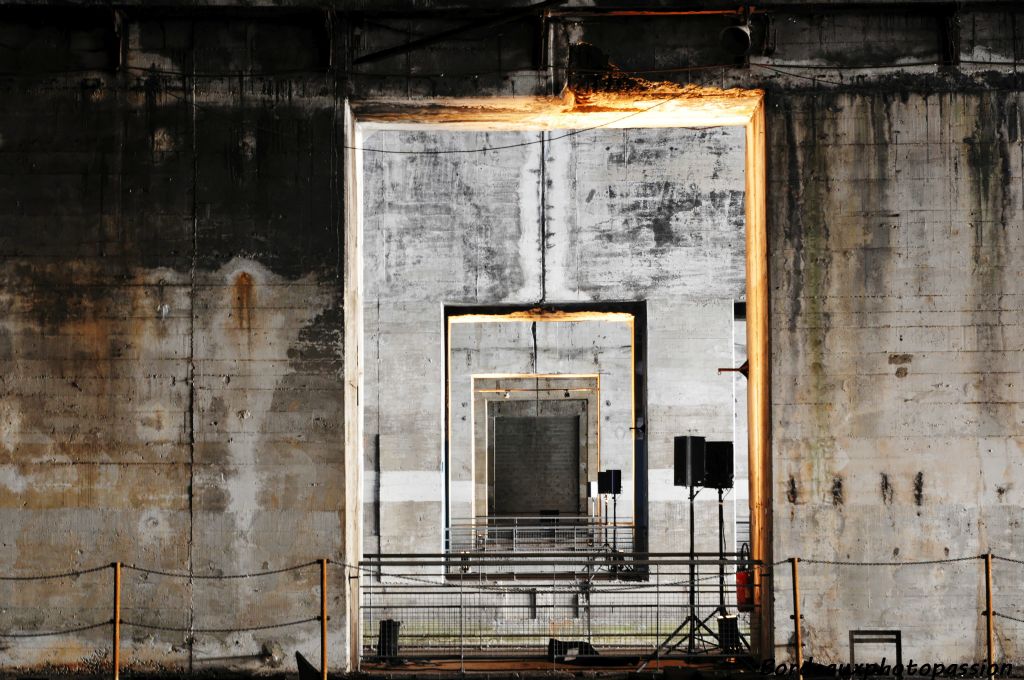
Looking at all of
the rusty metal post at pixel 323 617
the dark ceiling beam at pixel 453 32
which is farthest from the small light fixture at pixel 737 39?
the rusty metal post at pixel 323 617

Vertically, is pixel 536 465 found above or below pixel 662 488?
below

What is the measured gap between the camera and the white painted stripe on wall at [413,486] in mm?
19719

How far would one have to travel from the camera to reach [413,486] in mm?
19766

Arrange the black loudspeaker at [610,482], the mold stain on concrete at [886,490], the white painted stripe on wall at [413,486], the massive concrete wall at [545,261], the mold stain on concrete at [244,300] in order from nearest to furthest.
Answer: the mold stain on concrete at [886,490] → the mold stain on concrete at [244,300] → the massive concrete wall at [545,261] → the white painted stripe on wall at [413,486] → the black loudspeaker at [610,482]

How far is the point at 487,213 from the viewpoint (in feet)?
64.3

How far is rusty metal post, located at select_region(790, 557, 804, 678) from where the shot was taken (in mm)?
10219

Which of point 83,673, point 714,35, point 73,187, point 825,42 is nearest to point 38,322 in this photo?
point 73,187

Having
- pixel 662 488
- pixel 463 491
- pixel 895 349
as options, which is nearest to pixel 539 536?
pixel 463 491

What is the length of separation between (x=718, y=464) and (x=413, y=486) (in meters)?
8.03

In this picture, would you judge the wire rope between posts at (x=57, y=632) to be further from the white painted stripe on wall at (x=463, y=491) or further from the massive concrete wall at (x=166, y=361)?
the white painted stripe on wall at (x=463, y=491)

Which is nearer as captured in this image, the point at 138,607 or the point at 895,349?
the point at 138,607

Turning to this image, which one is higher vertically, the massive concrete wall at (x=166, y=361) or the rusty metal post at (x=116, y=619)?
the massive concrete wall at (x=166, y=361)

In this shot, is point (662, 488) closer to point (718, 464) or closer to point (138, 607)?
point (718, 464)

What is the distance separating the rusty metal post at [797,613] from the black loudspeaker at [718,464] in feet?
8.17
